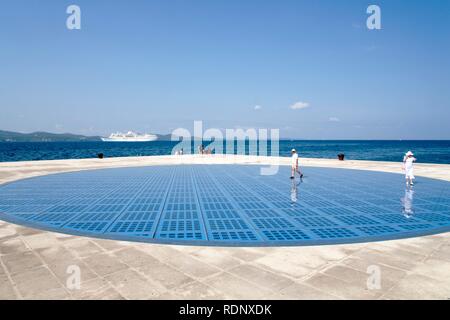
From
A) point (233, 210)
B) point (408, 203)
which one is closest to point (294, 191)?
point (408, 203)

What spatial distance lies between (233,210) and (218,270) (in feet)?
15.2

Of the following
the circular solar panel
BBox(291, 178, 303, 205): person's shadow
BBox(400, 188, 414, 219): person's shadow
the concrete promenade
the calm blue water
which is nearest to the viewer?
the concrete promenade

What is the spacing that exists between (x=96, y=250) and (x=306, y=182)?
11968mm

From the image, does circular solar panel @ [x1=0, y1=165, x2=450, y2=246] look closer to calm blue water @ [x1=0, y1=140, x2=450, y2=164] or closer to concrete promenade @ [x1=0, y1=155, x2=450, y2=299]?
concrete promenade @ [x1=0, y1=155, x2=450, y2=299]

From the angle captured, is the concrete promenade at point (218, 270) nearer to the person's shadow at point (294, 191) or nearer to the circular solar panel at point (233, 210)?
the circular solar panel at point (233, 210)

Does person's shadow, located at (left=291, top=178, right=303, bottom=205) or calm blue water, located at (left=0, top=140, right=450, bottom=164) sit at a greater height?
calm blue water, located at (left=0, top=140, right=450, bottom=164)

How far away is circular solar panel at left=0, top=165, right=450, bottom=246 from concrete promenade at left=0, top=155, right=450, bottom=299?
0.57 m

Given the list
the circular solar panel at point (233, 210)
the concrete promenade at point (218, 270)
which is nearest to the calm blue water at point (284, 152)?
the circular solar panel at point (233, 210)

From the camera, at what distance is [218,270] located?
15.0ft

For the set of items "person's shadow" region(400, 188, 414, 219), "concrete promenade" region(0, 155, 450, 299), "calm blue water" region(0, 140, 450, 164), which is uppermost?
"calm blue water" region(0, 140, 450, 164)

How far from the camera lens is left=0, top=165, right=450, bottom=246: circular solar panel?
6625 mm

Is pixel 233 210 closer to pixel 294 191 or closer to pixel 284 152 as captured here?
pixel 294 191

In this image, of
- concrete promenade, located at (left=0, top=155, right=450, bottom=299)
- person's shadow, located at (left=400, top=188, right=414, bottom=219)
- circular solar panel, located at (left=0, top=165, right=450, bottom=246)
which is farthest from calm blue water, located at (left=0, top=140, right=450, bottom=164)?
concrete promenade, located at (left=0, top=155, right=450, bottom=299)
